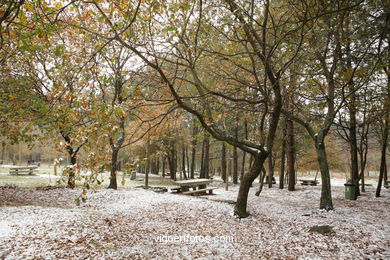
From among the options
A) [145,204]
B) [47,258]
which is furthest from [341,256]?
[145,204]

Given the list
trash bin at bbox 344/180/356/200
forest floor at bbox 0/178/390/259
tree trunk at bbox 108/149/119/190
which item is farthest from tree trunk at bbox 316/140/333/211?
tree trunk at bbox 108/149/119/190

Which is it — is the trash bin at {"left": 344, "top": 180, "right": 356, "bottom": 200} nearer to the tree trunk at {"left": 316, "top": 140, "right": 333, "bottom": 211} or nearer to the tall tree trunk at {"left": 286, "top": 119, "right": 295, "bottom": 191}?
the tree trunk at {"left": 316, "top": 140, "right": 333, "bottom": 211}

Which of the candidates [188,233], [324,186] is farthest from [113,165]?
[324,186]

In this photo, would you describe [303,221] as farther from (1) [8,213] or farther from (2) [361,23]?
(1) [8,213]

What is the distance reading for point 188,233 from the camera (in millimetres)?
6055

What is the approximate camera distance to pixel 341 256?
4734 mm

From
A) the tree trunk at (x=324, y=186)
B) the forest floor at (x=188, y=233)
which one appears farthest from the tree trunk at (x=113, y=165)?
the tree trunk at (x=324, y=186)

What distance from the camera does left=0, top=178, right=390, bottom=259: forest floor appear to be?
473 centimetres

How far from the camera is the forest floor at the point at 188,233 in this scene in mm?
4730

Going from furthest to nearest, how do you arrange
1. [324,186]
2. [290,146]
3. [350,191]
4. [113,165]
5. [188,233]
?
[290,146] → [350,191] → [324,186] → [188,233] → [113,165]

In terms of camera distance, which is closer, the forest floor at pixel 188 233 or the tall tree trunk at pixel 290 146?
the forest floor at pixel 188 233

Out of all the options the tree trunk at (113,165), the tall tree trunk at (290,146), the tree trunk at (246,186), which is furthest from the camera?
the tall tree trunk at (290,146)

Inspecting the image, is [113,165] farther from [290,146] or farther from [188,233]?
[290,146]

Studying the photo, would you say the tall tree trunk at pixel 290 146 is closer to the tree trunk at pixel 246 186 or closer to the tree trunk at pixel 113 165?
the tree trunk at pixel 246 186
